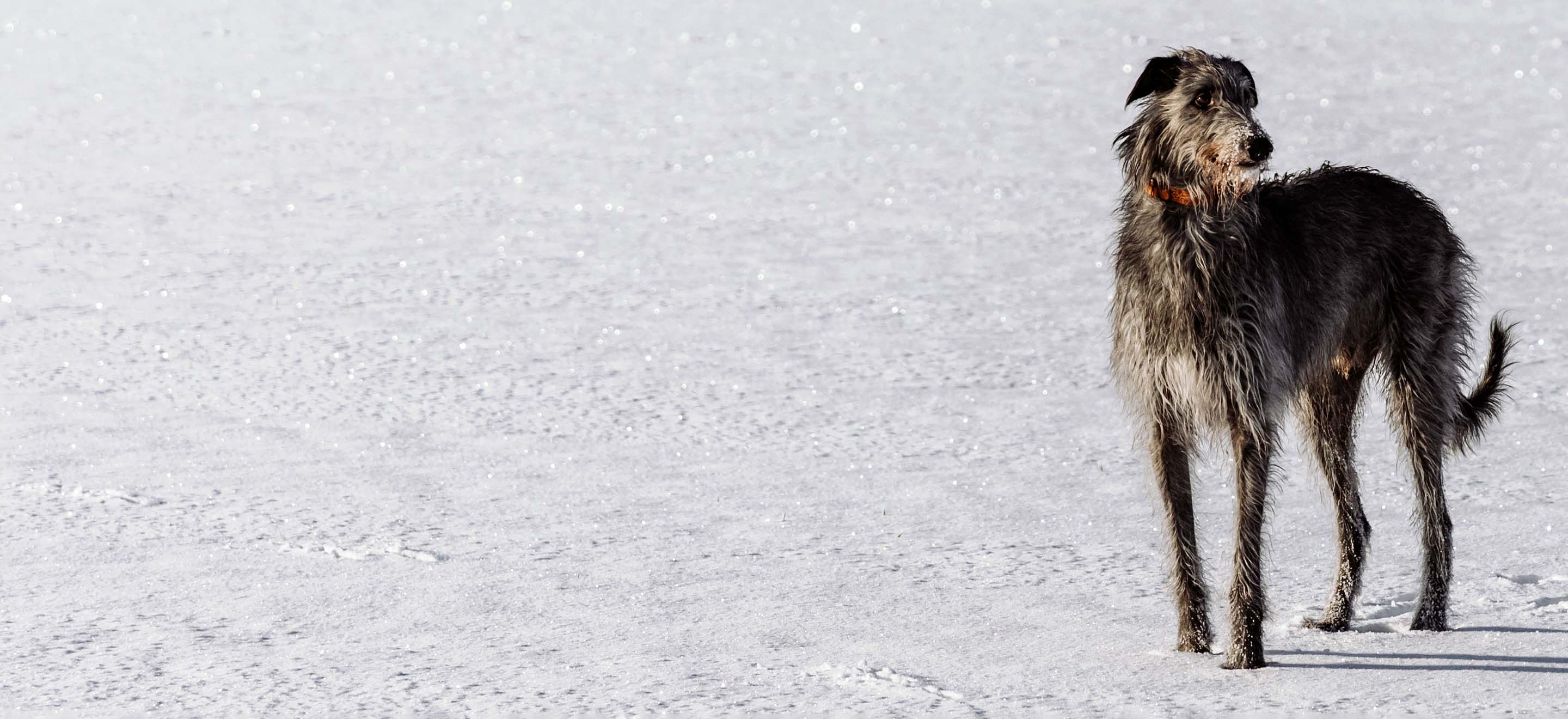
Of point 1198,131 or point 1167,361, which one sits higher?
point 1198,131

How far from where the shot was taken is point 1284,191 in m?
5.60

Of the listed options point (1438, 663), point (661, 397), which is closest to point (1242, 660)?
point (1438, 663)

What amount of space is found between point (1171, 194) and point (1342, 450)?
148 centimetres

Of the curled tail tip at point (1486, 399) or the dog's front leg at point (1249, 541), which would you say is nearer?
the dog's front leg at point (1249, 541)

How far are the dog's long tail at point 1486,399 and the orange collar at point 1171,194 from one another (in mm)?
1639

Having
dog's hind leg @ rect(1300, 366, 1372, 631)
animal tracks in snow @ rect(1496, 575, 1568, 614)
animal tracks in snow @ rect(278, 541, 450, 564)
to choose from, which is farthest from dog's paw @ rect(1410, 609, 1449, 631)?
animal tracks in snow @ rect(278, 541, 450, 564)

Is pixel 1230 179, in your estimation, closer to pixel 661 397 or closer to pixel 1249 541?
pixel 1249 541

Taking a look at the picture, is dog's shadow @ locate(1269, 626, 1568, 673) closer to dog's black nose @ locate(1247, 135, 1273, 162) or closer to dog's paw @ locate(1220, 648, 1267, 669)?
dog's paw @ locate(1220, 648, 1267, 669)

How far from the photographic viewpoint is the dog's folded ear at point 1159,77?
513 cm

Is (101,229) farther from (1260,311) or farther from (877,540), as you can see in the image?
(1260,311)

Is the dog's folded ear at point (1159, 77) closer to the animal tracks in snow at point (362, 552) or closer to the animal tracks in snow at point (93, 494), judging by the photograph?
the animal tracks in snow at point (362, 552)

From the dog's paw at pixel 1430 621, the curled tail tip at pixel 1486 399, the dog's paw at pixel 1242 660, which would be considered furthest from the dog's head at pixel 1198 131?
the dog's paw at pixel 1430 621

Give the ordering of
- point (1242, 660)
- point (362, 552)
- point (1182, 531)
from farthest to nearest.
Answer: point (362, 552), point (1182, 531), point (1242, 660)

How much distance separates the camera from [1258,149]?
4785mm
